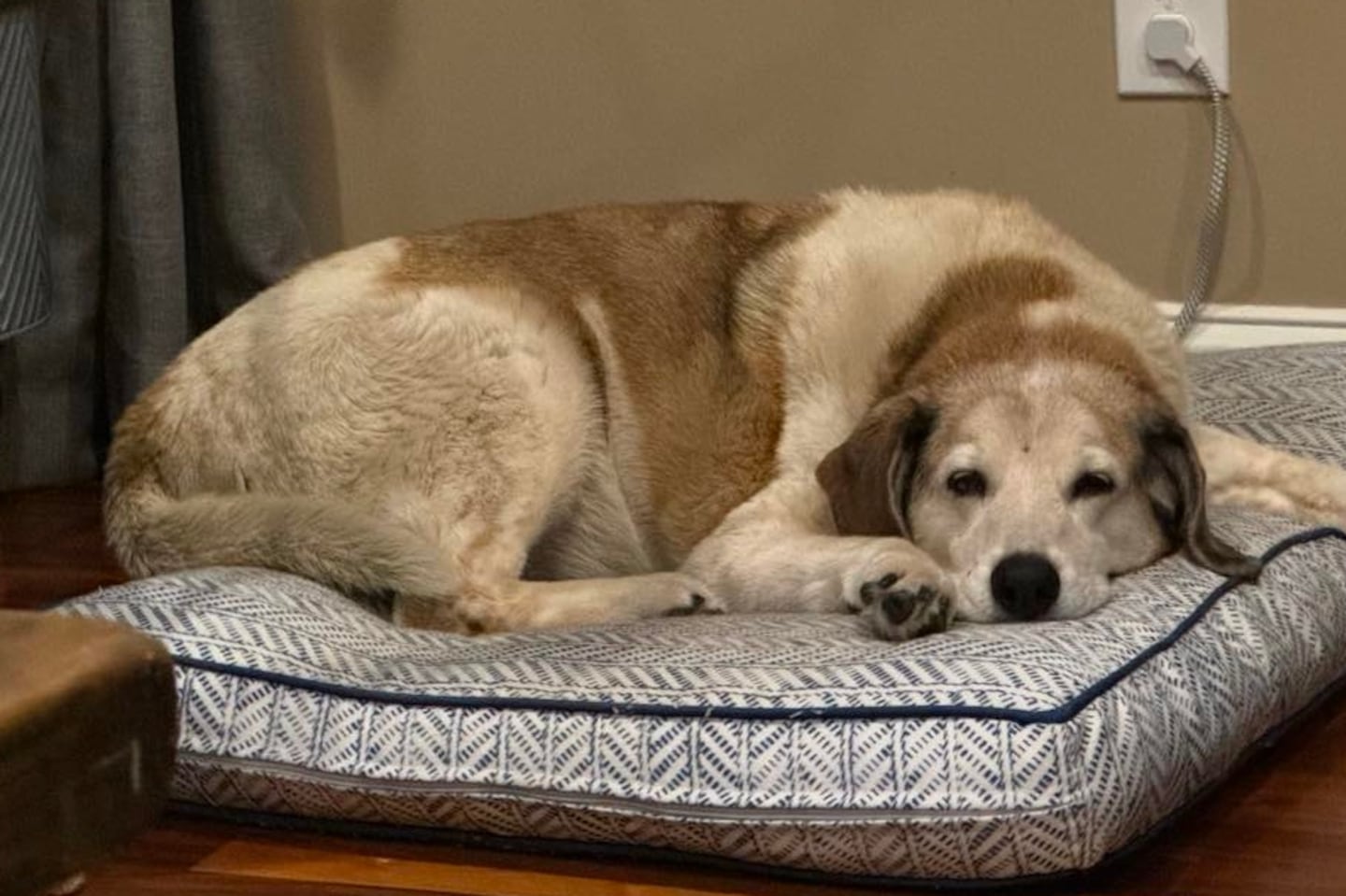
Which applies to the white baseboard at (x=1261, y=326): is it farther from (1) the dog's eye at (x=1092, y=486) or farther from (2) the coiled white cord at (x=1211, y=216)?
(1) the dog's eye at (x=1092, y=486)

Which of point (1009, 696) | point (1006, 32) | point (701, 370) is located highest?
point (1006, 32)

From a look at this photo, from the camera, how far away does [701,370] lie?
10.1ft

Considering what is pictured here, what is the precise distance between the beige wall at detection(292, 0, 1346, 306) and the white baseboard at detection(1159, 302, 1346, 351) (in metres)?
0.03

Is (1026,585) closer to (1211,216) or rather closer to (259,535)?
(259,535)

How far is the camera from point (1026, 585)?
2594 millimetres

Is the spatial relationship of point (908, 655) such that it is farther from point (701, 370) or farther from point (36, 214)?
point (36, 214)

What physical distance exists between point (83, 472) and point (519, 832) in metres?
2.09

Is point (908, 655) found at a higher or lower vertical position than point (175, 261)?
lower

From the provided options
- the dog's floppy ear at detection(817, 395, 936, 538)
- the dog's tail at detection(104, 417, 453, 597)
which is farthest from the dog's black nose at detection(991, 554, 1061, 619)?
the dog's tail at detection(104, 417, 453, 597)

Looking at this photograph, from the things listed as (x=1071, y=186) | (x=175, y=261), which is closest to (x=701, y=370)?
(x=1071, y=186)

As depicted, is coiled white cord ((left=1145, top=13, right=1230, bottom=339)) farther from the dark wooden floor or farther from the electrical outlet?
the dark wooden floor

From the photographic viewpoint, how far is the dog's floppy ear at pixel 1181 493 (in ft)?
8.89

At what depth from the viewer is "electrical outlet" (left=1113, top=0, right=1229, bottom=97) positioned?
12.6ft

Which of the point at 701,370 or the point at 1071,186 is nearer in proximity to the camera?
the point at 701,370
